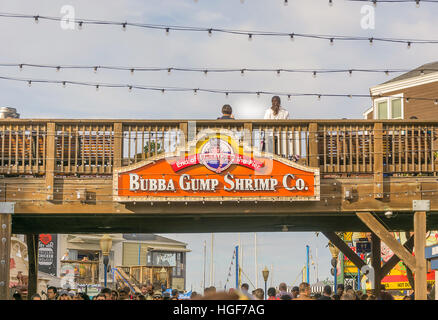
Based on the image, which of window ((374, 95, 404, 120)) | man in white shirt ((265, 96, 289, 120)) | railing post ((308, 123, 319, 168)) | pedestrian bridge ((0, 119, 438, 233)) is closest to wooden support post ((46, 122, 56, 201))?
pedestrian bridge ((0, 119, 438, 233))

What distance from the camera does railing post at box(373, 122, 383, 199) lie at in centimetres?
1603

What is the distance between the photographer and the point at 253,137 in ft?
53.2

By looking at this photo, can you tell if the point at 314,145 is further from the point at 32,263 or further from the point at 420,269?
the point at 32,263

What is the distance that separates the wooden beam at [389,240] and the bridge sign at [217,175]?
1279 mm

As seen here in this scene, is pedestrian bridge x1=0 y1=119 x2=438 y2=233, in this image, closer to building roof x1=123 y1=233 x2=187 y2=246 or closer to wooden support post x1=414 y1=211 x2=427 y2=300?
wooden support post x1=414 y1=211 x2=427 y2=300

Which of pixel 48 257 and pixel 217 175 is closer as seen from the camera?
pixel 217 175

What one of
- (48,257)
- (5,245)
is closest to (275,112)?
(5,245)

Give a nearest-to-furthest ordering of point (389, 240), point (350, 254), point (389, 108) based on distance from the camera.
Result: 1. point (389, 240)
2. point (350, 254)
3. point (389, 108)

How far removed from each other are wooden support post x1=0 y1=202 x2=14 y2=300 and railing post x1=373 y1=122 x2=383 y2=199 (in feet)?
26.8

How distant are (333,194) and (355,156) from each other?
104 cm

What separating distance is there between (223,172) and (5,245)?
5069 millimetres

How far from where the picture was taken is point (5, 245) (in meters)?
15.7
